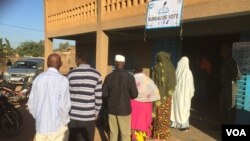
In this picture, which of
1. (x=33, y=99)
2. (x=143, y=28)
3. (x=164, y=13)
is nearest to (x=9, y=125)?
(x=33, y=99)

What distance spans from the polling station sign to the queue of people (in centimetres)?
102

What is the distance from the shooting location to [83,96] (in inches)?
203

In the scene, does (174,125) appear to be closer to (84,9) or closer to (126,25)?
(126,25)

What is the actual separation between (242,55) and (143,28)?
3674 mm

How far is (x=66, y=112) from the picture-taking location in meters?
4.43

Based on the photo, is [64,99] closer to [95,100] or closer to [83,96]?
[83,96]

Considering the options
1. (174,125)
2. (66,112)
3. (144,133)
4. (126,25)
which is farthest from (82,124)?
(126,25)

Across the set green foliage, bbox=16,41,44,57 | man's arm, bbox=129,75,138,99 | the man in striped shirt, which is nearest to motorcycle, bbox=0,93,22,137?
the man in striped shirt

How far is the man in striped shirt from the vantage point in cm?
517

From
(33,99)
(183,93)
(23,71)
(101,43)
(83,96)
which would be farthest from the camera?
(23,71)

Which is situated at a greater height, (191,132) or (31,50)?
(31,50)

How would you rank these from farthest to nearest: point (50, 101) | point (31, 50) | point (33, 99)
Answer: point (31, 50), point (33, 99), point (50, 101)

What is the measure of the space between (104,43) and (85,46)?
675 cm

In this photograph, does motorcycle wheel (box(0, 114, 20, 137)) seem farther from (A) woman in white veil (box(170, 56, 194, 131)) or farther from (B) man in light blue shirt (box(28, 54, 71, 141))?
(A) woman in white veil (box(170, 56, 194, 131))
